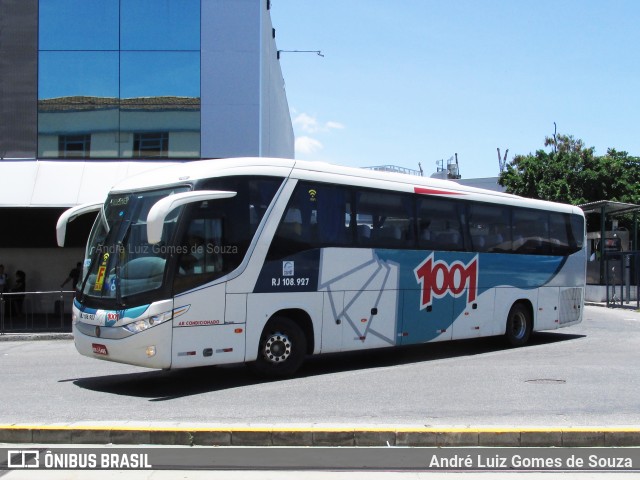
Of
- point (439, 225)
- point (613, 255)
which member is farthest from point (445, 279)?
point (613, 255)

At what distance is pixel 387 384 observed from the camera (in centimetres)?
1108

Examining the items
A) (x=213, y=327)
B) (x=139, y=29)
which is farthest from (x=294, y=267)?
(x=139, y=29)

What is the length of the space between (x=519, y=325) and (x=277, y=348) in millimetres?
7491

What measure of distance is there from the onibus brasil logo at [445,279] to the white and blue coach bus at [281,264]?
0.11 feet

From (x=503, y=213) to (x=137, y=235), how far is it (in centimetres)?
875

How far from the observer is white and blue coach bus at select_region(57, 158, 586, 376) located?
Result: 33.2 ft

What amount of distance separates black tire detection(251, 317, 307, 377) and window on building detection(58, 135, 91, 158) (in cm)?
1322

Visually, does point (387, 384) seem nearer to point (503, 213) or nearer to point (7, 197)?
point (503, 213)

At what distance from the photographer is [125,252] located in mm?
10281

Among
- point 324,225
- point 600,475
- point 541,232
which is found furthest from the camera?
point 541,232

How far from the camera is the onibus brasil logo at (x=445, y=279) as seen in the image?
45.6 feet

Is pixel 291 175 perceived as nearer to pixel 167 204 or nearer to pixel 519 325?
pixel 167 204

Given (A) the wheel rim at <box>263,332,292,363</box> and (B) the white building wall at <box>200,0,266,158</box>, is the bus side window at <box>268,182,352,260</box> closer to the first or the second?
(A) the wheel rim at <box>263,332,292,363</box>

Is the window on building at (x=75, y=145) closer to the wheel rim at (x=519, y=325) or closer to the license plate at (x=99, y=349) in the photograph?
the license plate at (x=99, y=349)
